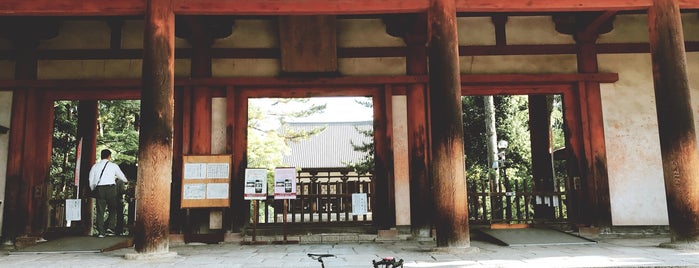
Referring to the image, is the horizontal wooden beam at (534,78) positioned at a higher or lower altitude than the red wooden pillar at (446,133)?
higher

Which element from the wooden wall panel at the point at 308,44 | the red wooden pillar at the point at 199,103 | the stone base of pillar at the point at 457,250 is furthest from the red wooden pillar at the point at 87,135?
the stone base of pillar at the point at 457,250

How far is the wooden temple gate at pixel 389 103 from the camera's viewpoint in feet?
21.2

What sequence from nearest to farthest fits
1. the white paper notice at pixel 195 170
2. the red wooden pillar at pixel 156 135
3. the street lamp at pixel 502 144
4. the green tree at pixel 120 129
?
the red wooden pillar at pixel 156 135
the white paper notice at pixel 195 170
the green tree at pixel 120 129
the street lamp at pixel 502 144

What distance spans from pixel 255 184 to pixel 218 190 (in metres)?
0.65

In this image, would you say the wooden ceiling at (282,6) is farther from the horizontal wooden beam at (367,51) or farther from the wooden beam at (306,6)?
the horizontal wooden beam at (367,51)

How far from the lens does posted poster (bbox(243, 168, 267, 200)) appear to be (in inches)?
335

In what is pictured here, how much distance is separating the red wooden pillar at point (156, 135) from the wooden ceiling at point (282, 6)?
0.41 meters

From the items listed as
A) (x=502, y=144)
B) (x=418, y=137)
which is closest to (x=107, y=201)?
(x=418, y=137)

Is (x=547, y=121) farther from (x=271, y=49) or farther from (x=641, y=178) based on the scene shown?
(x=271, y=49)

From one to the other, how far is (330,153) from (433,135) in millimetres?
23808

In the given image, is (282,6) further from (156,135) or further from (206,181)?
(206,181)

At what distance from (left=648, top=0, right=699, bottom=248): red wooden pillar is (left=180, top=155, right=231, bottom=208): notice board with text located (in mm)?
6543

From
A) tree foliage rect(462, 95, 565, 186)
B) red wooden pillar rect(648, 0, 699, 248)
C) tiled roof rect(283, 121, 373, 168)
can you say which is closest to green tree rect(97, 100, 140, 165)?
tree foliage rect(462, 95, 565, 186)

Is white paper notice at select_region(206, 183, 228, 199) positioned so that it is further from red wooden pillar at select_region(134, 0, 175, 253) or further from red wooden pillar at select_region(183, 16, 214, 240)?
red wooden pillar at select_region(134, 0, 175, 253)
